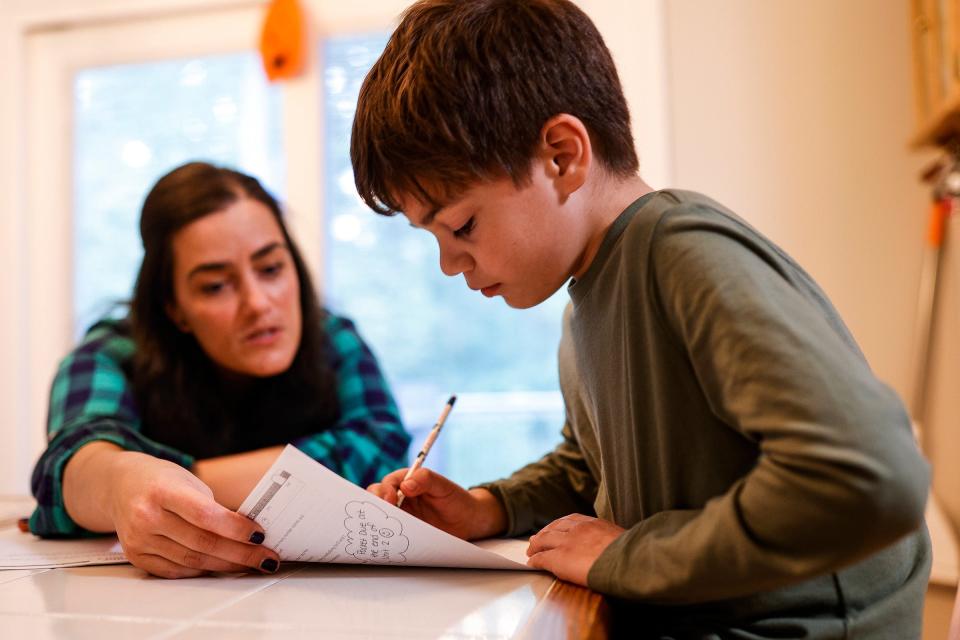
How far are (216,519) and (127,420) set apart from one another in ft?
2.06

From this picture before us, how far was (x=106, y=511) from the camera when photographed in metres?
0.89

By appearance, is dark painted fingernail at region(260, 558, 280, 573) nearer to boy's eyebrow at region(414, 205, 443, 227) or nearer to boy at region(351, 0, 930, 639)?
boy at region(351, 0, 930, 639)

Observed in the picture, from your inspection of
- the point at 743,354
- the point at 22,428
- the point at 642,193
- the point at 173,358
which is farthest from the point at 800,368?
the point at 22,428

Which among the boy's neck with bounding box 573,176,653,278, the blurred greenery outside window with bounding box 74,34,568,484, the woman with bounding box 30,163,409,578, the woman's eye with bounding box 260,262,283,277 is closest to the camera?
the boy's neck with bounding box 573,176,653,278

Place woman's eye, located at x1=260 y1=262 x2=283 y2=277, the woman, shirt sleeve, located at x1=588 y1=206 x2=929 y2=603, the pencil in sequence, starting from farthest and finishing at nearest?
woman's eye, located at x1=260 y1=262 x2=283 y2=277
the woman
the pencil
shirt sleeve, located at x1=588 y1=206 x2=929 y2=603

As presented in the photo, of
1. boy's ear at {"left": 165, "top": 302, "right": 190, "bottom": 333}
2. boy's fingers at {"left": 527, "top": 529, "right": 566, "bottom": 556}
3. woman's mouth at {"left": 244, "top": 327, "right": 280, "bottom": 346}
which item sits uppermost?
boy's ear at {"left": 165, "top": 302, "right": 190, "bottom": 333}

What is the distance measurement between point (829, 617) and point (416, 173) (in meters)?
0.48

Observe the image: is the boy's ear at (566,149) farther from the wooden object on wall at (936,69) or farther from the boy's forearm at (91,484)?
the wooden object on wall at (936,69)

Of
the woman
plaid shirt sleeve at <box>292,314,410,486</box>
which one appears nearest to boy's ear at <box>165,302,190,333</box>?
the woman

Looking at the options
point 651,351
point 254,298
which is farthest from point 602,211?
point 254,298

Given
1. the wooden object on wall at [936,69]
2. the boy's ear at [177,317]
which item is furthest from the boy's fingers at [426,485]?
the wooden object on wall at [936,69]

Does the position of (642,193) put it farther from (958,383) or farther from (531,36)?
(958,383)

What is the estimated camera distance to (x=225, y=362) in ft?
4.60

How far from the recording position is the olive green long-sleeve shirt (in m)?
0.51
